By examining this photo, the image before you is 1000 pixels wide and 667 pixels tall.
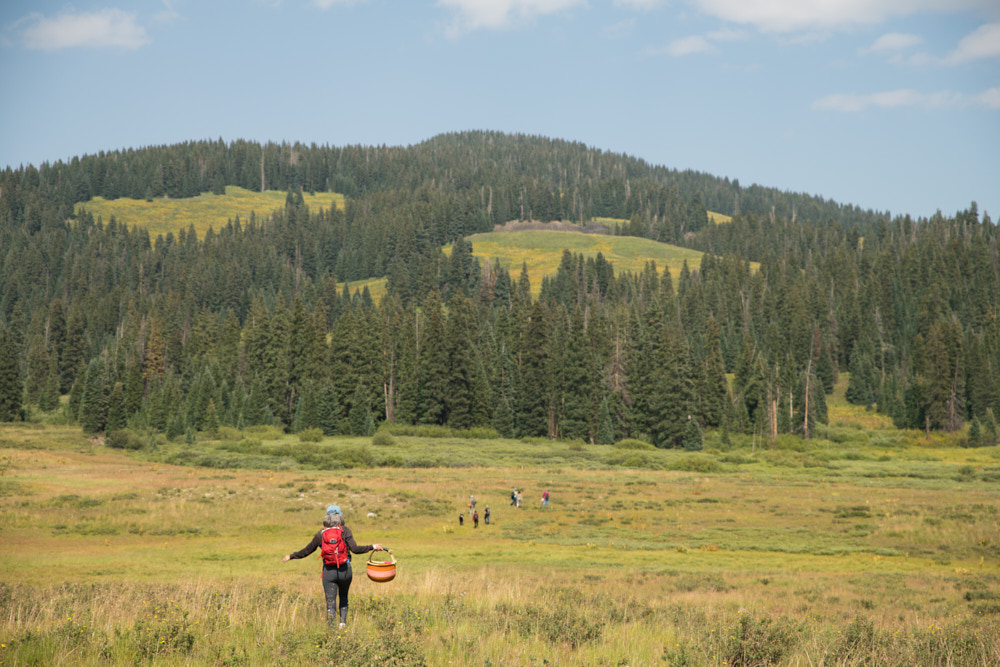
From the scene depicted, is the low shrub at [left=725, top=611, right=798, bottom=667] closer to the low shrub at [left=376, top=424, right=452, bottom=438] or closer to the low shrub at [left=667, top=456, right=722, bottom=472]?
the low shrub at [left=667, top=456, right=722, bottom=472]

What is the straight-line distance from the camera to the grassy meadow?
1067 centimetres

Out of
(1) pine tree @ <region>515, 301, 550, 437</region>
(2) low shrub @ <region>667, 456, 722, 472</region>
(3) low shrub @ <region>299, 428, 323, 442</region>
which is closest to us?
(2) low shrub @ <region>667, 456, 722, 472</region>

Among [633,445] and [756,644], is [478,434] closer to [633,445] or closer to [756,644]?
[633,445]

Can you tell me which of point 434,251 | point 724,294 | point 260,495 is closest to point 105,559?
point 260,495

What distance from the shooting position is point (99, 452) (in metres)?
75.9

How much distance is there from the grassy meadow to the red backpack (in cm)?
101

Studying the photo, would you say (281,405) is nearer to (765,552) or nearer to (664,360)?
(664,360)

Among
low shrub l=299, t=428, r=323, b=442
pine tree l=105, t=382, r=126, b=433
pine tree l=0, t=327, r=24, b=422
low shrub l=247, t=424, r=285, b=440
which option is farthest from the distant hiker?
pine tree l=0, t=327, r=24, b=422

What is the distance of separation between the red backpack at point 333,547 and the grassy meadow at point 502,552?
1012mm

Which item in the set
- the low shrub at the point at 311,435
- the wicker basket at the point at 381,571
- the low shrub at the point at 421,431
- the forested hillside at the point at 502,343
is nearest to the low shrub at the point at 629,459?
the forested hillside at the point at 502,343

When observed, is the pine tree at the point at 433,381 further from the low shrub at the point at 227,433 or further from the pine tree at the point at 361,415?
the low shrub at the point at 227,433

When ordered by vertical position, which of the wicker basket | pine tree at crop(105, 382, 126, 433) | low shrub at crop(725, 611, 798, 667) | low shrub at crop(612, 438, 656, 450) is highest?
the wicker basket

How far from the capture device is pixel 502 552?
103ft

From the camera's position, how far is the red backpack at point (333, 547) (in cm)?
1136
